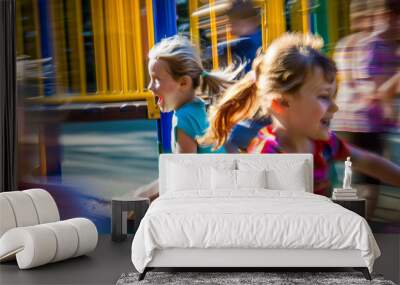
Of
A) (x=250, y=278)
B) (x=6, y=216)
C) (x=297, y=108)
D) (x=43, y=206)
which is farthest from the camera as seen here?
(x=297, y=108)

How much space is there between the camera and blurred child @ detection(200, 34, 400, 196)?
281 inches

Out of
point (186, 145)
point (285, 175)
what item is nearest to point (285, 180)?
point (285, 175)

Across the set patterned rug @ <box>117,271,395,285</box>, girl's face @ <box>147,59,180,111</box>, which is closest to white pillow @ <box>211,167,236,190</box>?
girl's face @ <box>147,59,180,111</box>

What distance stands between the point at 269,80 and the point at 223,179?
52.3 inches

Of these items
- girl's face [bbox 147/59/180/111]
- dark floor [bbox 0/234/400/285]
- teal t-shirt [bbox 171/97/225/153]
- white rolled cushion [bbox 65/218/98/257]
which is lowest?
dark floor [bbox 0/234/400/285]

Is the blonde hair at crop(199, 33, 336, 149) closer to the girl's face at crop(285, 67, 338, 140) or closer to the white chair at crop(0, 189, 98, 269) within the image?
the girl's face at crop(285, 67, 338, 140)

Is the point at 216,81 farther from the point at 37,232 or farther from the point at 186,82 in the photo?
the point at 37,232

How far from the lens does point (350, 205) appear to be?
6586 mm

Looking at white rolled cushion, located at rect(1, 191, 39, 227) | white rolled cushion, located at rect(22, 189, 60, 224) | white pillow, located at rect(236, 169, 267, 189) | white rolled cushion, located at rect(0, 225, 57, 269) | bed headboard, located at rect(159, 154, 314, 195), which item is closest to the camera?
white rolled cushion, located at rect(0, 225, 57, 269)

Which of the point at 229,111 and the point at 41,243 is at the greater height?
the point at 229,111

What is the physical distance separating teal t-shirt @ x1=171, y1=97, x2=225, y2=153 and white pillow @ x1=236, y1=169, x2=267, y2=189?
2.69ft

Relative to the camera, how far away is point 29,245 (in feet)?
17.4

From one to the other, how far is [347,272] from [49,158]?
3659 mm

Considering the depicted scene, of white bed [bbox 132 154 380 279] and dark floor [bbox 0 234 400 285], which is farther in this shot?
dark floor [bbox 0 234 400 285]
